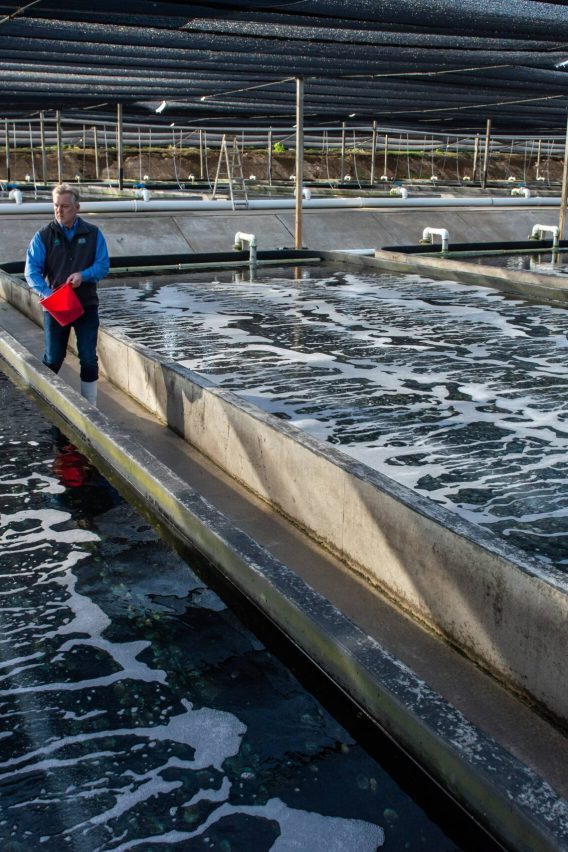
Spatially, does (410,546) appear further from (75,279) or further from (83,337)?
(83,337)

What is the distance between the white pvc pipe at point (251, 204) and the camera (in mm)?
17484

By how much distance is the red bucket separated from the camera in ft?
21.5

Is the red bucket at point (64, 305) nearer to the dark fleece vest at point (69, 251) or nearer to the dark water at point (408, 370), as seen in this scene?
the dark fleece vest at point (69, 251)

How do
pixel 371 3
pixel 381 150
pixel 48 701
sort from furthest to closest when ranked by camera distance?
→ pixel 381 150, pixel 371 3, pixel 48 701

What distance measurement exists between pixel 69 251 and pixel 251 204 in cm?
1290

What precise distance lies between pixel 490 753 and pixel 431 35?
30.2 ft

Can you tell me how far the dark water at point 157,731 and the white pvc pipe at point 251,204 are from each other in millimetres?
13854

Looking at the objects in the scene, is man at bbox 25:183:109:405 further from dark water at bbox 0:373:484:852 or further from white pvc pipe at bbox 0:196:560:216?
white pvc pipe at bbox 0:196:560:216

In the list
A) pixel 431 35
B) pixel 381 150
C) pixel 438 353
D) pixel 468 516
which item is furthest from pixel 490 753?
pixel 381 150

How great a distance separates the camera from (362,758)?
3119mm

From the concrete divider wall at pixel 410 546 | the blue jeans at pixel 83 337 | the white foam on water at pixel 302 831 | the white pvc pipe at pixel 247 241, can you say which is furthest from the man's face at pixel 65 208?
the white pvc pipe at pixel 247 241

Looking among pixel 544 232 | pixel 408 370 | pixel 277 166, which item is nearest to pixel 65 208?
pixel 408 370

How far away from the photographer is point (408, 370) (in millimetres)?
8305

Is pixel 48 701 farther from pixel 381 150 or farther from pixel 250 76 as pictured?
pixel 381 150
